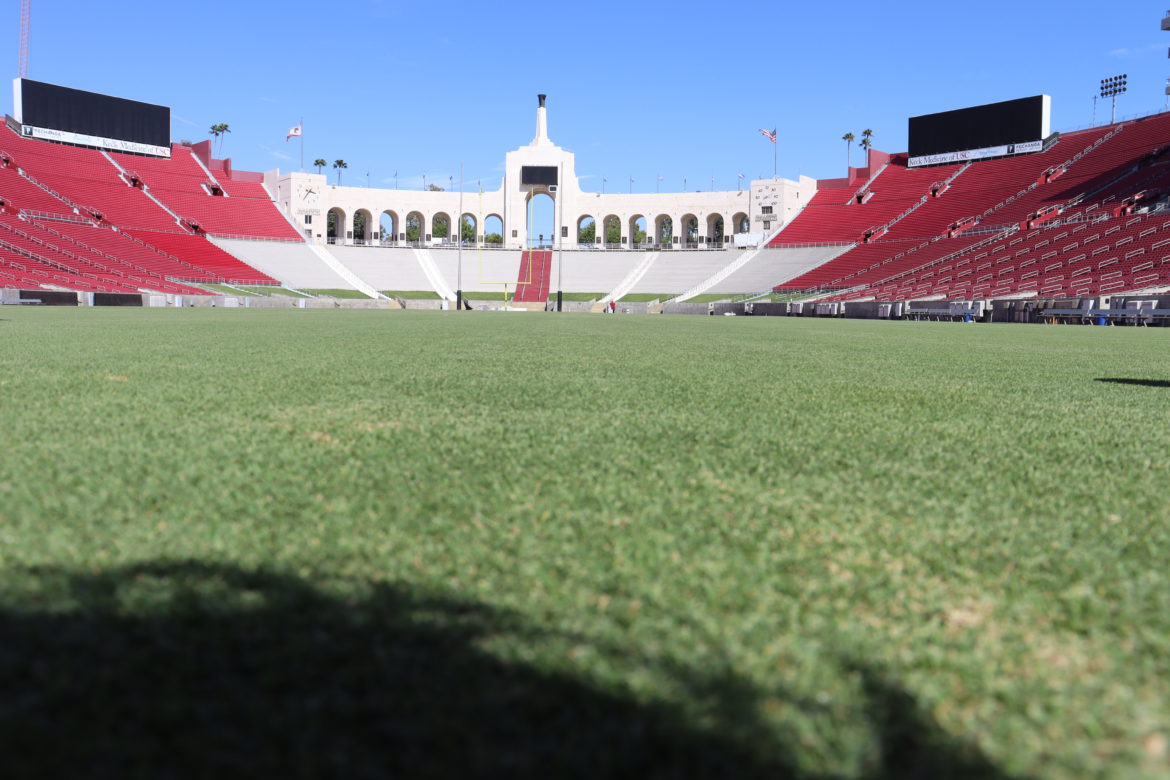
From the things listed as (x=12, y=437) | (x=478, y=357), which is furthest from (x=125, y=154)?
(x=12, y=437)

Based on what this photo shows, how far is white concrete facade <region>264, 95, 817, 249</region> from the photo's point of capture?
2657 inches

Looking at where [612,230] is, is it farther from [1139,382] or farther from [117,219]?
[1139,382]

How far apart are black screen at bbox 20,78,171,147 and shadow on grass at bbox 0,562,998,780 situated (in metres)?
68.1

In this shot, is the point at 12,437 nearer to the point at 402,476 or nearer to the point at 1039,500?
the point at 402,476

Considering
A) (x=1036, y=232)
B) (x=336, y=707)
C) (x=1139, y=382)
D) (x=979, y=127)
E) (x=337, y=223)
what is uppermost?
(x=979, y=127)

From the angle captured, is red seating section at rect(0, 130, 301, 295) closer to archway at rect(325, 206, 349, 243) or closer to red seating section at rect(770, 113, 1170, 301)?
archway at rect(325, 206, 349, 243)

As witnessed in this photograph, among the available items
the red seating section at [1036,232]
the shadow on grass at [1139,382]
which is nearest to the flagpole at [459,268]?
the red seating section at [1036,232]

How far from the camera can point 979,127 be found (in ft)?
193

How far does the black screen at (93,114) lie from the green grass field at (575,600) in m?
66.6

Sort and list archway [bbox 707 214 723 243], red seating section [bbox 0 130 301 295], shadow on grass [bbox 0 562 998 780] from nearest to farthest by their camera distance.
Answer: shadow on grass [bbox 0 562 998 780] → red seating section [bbox 0 130 301 295] → archway [bbox 707 214 723 243]

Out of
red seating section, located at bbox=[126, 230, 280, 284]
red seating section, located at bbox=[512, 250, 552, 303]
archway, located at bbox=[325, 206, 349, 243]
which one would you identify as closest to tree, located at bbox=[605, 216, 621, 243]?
archway, located at bbox=[325, 206, 349, 243]

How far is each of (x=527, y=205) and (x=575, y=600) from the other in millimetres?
71438

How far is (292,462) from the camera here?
2.94 meters

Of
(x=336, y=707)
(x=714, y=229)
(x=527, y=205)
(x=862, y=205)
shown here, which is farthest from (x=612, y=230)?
(x=336, y=707)
